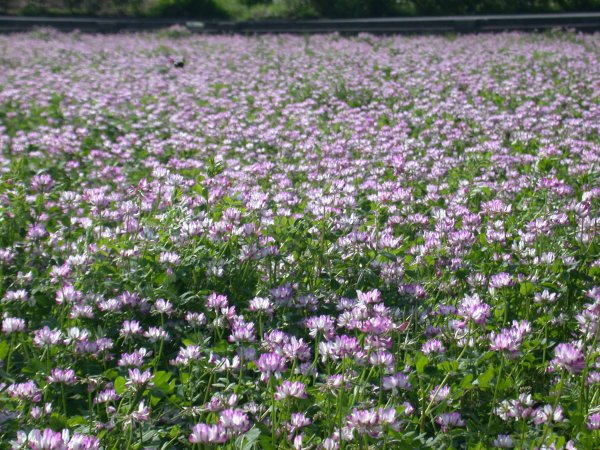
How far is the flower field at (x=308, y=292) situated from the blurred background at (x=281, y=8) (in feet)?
60.7

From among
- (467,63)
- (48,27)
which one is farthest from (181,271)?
(48,27)

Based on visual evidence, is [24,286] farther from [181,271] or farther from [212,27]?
[212,27]

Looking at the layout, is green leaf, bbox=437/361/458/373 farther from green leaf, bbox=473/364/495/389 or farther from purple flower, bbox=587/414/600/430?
purple flower, bbox=587/414/600/430

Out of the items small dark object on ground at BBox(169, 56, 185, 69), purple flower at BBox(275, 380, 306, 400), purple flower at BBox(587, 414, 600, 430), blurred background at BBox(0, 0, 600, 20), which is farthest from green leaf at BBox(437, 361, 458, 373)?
blurred background at BBox(0, 0, 600, 20)

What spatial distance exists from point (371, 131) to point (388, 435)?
17.6ft

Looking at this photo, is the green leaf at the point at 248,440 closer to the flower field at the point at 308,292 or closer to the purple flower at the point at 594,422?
the flower field at the point at 308,292

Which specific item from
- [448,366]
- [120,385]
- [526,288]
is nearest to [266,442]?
[120,385]

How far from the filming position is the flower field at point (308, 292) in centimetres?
243

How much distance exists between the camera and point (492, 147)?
621 centimetres

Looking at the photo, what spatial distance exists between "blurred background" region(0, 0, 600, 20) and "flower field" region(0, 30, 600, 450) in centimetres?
1850

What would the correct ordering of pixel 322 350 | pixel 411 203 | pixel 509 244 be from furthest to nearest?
pixel 411 203
pixel 509 244
pixel 322 350

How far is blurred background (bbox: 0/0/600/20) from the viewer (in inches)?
973

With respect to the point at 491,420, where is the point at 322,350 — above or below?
above

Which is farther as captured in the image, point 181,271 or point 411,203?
point 411,203
